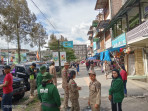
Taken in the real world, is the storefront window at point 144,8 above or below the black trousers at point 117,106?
above

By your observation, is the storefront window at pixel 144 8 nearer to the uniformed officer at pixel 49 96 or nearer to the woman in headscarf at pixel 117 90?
the woman in headscarf at pixel 117 90

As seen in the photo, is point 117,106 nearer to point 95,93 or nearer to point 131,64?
point 95,93

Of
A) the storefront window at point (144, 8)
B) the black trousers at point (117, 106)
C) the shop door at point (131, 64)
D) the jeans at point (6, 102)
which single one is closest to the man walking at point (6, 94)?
the jeans at point (6, 102)

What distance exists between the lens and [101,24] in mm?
20969

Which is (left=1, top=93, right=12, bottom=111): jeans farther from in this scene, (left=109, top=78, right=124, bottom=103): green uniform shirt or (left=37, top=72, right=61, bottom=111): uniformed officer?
(left=109, top=78, right=124, bottom=103): green uniform shirt

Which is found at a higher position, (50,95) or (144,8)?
(144,8)

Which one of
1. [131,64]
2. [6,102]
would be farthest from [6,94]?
[131,64]

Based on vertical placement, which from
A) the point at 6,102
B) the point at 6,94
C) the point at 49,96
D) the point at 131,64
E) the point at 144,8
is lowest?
the point at 6,102

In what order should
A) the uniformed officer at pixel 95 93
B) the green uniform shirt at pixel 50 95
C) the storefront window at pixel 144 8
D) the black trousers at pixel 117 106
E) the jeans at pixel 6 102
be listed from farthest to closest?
the storefront window at pixel 144 8, the jeans at pixel 6 102, the black trousers at pixel 117 106, the uniformed officer at pixel 95 93, the green uniform shirt at pixel 50 95

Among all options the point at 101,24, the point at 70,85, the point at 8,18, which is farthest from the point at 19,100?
the point at 101,24

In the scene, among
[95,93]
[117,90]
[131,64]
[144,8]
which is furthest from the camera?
[131,64]

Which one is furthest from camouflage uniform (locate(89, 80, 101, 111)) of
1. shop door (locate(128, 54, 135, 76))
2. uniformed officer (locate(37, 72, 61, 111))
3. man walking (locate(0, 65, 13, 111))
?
shop door (locate(128, 54, 135, 76))

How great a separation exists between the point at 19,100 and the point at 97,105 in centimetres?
496

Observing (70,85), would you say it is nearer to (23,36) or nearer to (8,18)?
(8,18)
